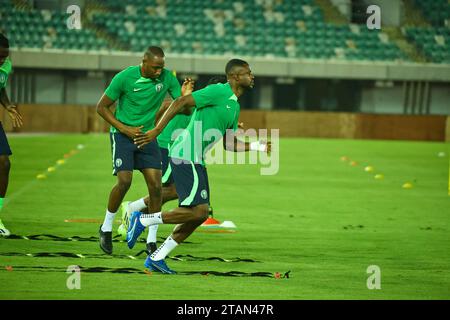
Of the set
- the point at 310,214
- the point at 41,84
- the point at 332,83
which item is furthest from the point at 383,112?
the point at 310,214

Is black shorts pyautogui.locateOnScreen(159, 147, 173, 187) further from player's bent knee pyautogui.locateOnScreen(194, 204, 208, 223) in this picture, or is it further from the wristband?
player's bent knee pyautogui.locateOnScreen(194, 204, 208, 223)

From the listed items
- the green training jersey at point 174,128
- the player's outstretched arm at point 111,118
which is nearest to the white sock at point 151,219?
the player's outstretched arm at point 111,118

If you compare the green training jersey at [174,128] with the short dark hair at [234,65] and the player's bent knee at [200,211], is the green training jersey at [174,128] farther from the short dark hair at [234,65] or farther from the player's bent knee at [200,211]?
the player's bent knee at [200,211]

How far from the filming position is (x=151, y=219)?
10.7 metres

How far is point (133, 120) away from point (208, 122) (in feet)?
4.93

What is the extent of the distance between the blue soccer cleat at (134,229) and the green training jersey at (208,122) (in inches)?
41.3

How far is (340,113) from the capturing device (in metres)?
45.8

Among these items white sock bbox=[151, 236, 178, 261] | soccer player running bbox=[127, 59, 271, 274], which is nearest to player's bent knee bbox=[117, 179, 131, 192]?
soccer player running bbox=[127, 59, 271, 274]

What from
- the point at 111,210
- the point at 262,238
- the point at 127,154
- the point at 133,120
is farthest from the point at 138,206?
the point at 262,238

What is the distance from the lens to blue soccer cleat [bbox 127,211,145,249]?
36.4 feet

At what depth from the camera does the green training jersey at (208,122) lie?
33.5 ft

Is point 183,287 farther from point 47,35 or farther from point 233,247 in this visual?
point 47,35

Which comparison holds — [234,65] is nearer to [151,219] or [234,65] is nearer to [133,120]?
[133,120]

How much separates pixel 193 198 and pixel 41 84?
118ft
